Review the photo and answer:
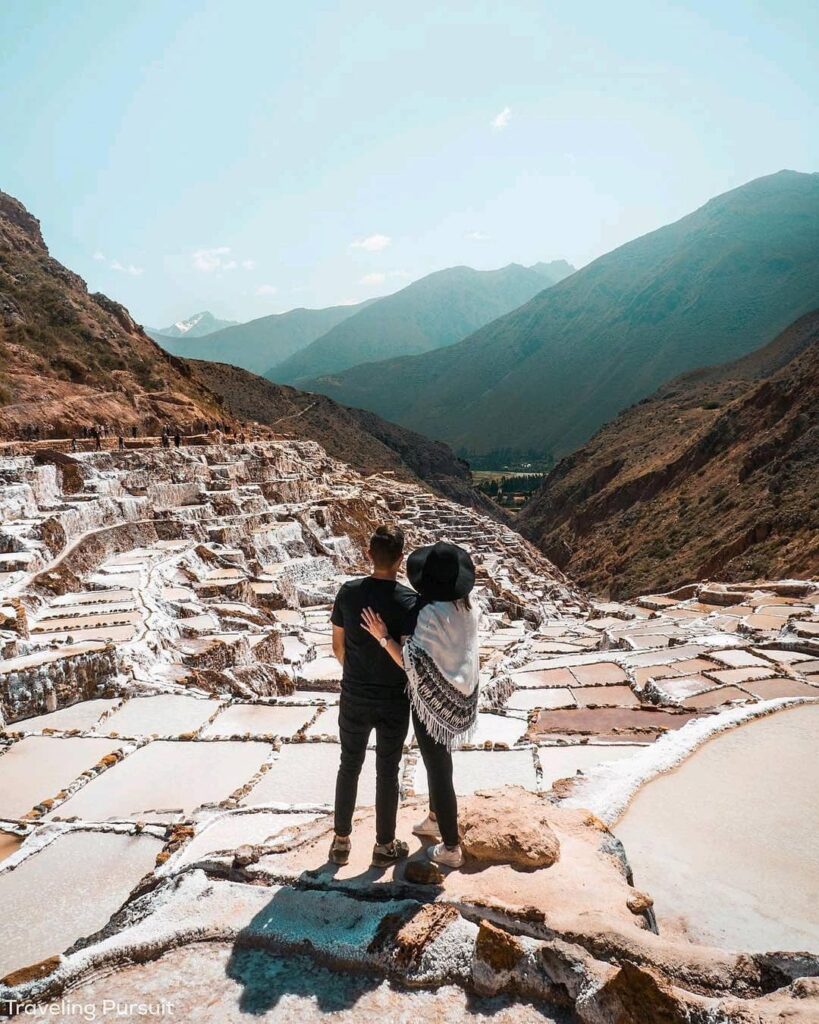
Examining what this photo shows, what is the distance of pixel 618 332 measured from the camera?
14450 centimetres

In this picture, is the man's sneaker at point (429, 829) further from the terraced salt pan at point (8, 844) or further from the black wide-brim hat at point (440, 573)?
the terraced salt pan at point (8, 844)

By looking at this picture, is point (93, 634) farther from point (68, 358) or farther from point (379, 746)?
point (68, 358)

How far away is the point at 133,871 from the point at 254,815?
859 millimetres

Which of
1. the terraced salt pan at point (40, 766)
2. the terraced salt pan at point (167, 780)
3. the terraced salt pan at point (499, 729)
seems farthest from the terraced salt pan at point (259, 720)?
the terraced salt pan at point (499, 729)

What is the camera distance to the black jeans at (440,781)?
3158 millimetres

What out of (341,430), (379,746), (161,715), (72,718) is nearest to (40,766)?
(72,718)

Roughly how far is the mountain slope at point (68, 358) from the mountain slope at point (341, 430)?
14.7m

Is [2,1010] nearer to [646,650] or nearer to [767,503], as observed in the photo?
[646,650]

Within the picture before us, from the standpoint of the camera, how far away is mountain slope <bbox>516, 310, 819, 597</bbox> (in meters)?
28.0

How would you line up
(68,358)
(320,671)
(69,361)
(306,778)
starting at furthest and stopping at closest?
(68,358) → (69,361) → (320,671) → (306,778)

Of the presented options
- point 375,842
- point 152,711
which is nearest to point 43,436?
point 152,711

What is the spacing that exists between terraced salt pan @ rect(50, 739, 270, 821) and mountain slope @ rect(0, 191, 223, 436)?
19.1 meters

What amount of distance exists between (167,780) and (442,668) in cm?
403

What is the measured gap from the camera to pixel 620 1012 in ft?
7.59
